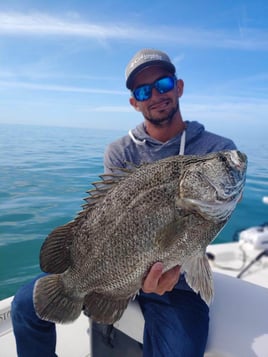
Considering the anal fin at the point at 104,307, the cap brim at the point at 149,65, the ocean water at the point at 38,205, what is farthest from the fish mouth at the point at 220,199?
the ocean water at the point at 38,205

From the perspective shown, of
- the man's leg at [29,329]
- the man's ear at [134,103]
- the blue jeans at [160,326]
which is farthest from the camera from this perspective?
the man's ear at [134,103]

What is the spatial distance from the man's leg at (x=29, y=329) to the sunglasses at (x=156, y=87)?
189cm

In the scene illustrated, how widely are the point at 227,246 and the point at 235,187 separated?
3779 mm

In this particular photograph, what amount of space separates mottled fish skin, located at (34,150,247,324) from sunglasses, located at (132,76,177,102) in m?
1.12

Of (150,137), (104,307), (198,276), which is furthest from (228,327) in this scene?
(150,137)

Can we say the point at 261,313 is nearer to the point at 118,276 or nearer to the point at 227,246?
the point at 118,276

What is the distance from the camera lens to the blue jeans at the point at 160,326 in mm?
1981

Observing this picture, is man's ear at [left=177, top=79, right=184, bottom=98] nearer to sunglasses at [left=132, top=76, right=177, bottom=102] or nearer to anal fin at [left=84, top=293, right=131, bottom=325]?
sunglasses at [left=132, top=76, right=177, bottom=102]

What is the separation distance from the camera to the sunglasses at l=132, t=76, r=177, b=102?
9.30ft

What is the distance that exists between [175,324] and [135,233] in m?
0.77

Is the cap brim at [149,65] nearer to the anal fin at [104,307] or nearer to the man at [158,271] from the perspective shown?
the man at [158,271]

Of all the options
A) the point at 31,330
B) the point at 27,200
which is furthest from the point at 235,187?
the point at 27,200

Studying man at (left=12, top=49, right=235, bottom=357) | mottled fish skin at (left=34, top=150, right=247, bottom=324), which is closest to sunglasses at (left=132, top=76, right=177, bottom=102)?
man at (left=12, top=49, right=235, bottom=357)

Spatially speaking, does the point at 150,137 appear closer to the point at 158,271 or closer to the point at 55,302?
the point at 158,271
